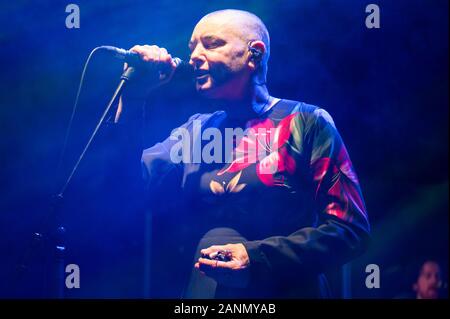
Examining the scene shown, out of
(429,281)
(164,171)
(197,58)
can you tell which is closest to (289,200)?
(164,171)

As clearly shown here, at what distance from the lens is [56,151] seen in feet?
7.79

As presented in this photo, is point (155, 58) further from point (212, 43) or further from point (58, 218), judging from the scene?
point (58, 218)

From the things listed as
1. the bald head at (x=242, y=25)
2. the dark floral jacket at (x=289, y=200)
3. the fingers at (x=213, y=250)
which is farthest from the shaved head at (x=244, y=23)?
the fingers at (x=213, y=250)

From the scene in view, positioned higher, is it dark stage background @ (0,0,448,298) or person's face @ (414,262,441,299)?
dark stage background @ (0,0,448,298)

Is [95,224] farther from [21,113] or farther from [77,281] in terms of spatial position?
[21,113]

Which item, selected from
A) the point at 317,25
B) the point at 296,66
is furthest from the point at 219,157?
the point at 317,25

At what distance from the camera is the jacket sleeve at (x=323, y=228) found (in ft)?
6.43

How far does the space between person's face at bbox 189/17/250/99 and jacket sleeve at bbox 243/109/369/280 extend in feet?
1.03

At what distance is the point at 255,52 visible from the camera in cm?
213

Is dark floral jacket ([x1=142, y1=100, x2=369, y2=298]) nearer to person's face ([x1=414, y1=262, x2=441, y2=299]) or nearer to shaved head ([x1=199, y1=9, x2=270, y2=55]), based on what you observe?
shaved head ([x1=199, y1=9, x2=270, y2=55])

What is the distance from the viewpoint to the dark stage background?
7.41ft

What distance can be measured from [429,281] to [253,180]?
2.87 ft

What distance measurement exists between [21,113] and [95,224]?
1.88ft

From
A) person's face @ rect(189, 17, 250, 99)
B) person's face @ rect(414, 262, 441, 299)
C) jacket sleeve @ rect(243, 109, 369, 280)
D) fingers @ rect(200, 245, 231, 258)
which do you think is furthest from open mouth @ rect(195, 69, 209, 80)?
person's face @ rect(414, 262, 441, 299)
